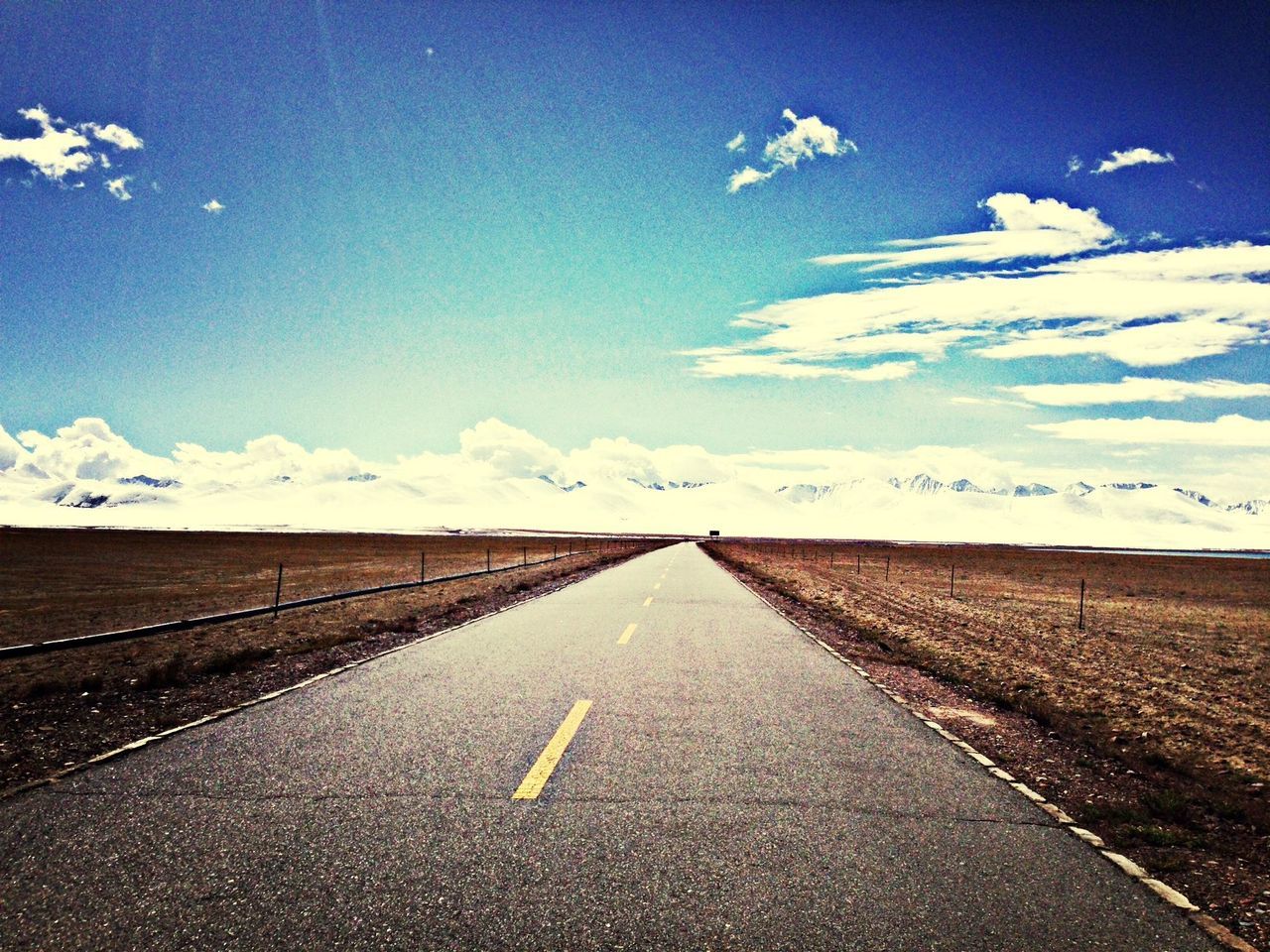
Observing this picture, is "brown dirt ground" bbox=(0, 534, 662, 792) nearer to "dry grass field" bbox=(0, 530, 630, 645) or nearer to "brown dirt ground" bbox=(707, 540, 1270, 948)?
"dry grass field" bbox=(0, 530, 630, 645)

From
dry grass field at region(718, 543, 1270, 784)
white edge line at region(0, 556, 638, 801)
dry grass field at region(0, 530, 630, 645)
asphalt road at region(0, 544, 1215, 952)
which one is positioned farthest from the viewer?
dry grass field at region(0, 530, 630, 645)

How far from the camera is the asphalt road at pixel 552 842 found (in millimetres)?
3424

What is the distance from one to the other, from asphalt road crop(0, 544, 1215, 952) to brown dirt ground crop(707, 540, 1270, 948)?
0.63 meters

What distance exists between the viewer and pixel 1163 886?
408 cm

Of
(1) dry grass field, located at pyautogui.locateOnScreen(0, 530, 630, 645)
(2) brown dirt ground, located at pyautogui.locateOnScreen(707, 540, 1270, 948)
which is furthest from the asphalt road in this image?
(1) dry grass field, located at pyautogui.locateOnScreen(0, 530, 630, 645)

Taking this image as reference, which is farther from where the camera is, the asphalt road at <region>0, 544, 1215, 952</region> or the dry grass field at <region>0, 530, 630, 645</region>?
the dry grass field at <region>0, 530, 630, 645</region>

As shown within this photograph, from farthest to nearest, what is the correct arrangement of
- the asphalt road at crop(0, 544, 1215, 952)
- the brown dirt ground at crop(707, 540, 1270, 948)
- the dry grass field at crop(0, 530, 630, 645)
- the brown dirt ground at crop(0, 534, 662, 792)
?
1. the dry grass field at crop(0, 530, 630, 645)
2. the brown dirt ground at crop(0, 534, 662, 792)
3. the brown dirt ground at crop(707, 540, 1270, 948)
4. the asphalt road at crop(0, 544, 1215, 952)

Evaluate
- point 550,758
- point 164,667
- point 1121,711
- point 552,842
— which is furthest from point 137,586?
point 1121,711

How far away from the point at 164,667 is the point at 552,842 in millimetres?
8742

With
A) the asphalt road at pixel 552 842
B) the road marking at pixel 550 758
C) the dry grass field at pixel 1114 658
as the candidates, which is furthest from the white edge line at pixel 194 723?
the dry grass field at pixel 1114 658

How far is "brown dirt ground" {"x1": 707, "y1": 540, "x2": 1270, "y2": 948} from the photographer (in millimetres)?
4832

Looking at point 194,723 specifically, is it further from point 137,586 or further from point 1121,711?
point 137,586

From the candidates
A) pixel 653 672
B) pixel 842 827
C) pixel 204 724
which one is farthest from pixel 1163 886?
pixel 204 724

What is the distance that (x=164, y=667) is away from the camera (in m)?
10.4
